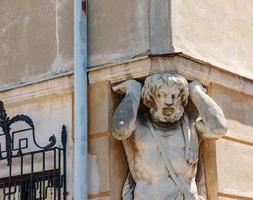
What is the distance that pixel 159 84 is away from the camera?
6.43m

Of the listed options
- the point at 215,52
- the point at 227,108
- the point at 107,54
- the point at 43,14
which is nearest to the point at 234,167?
the point at 227,108

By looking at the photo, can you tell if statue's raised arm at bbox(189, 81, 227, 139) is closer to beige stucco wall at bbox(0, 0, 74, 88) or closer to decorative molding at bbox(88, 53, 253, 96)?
decorative molding at bbox(88, 53, 253, 96)

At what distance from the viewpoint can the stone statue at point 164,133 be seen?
6336mm

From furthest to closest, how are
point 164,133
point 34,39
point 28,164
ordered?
point 34,39 → point 28,164 → point 164,133

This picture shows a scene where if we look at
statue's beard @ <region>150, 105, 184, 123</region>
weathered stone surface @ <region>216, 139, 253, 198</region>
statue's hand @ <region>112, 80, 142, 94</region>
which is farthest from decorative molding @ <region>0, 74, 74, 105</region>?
weathered stone surface @ <region>216, 139, 253, 198</region>

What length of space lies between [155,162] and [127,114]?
17.2 inches

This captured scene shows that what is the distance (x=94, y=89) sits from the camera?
6.79 meters

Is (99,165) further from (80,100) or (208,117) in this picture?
(208,117)

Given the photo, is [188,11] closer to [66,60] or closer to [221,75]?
[221,75]

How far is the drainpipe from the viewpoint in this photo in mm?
6516

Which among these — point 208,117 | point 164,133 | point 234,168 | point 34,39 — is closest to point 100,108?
point 164,133

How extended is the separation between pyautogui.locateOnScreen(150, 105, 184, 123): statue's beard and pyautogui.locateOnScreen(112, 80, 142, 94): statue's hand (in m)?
0.23

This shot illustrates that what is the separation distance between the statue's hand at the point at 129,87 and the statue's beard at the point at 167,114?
0.23 meters

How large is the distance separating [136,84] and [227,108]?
3.07 ft
